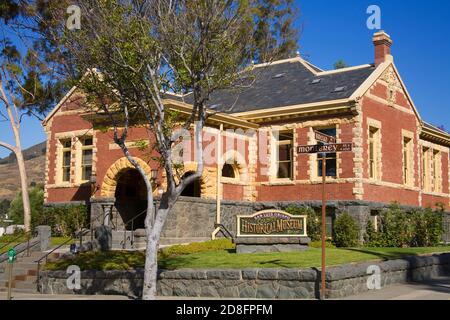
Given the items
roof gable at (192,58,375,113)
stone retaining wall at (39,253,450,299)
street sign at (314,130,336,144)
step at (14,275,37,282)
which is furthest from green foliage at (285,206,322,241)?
step at (14,275,37,282)

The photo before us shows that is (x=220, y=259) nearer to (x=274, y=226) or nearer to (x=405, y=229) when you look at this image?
(x=274, y=226)

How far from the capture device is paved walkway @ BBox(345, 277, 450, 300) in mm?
15016

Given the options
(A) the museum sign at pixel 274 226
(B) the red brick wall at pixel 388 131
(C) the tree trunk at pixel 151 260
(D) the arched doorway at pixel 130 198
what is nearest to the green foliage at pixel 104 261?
Result: (A) the museum sign at pixel 274 226

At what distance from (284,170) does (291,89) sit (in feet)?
13.9

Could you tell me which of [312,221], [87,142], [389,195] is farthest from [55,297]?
[389,195]

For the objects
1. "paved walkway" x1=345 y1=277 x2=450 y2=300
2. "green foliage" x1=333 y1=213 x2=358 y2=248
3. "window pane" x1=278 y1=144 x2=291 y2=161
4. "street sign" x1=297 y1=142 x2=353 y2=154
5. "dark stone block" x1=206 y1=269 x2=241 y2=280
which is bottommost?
"paved walkway" x1=345 y1=277 x2=450 y2=300

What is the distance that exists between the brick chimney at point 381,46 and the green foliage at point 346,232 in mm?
8213

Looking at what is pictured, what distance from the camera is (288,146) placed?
96.7 ft

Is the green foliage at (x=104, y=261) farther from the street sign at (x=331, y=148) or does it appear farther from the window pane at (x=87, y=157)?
the window pane at (x=87, y=157)

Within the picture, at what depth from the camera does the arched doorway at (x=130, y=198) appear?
28750 mm

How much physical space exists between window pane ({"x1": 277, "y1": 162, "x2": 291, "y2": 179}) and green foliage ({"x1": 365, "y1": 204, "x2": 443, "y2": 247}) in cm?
482

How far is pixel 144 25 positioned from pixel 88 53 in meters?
1.71

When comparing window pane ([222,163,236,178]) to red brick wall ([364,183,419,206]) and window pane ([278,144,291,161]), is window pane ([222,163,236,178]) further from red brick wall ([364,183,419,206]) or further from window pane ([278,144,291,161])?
red brick wall ([364,183,419,206])

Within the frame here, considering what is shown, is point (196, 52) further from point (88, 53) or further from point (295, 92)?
point (295, 92)
